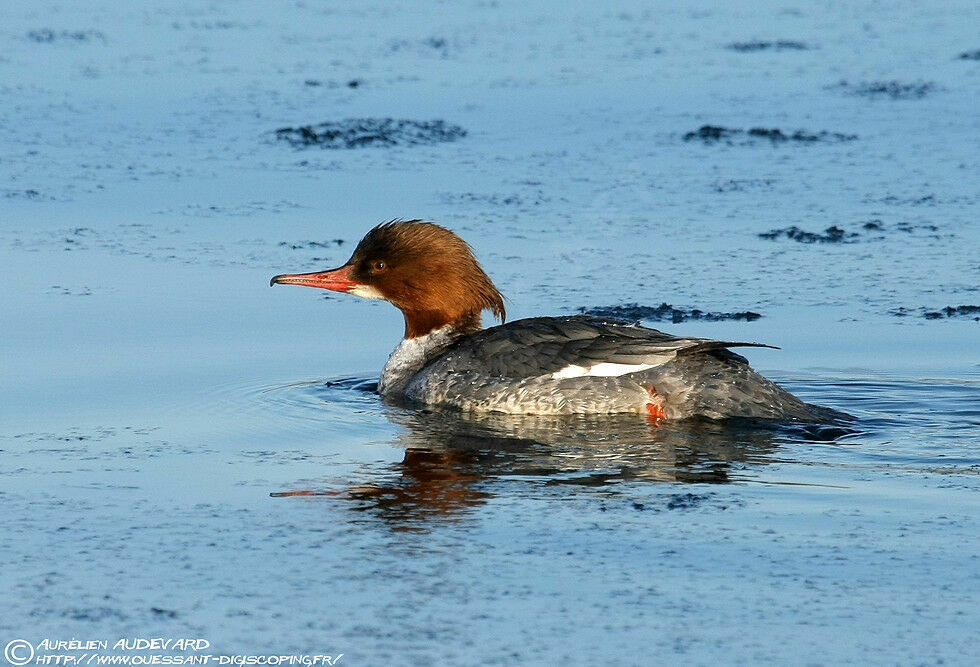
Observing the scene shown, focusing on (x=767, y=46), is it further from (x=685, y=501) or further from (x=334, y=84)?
(x=685, y=501)

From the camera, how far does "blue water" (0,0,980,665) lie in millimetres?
5223

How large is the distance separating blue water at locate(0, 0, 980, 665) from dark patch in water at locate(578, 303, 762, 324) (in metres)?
0.12

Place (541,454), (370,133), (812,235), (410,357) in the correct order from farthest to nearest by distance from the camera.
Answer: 1. (370,133)
2. (812,235)
3. (410,357)
4. (541,454)

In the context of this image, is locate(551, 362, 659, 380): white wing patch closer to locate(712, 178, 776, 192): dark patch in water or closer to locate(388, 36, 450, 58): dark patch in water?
locate(712, 178, 776, 192): dark patch in water

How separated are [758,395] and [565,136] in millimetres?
5743

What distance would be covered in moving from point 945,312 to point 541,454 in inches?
122

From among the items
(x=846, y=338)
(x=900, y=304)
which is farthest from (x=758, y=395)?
(x=900, y=304)

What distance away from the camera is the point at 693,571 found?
545 cm

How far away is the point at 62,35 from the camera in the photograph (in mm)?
16688

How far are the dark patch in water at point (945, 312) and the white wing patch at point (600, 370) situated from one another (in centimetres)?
197

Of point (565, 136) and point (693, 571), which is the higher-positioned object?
point (565, 136)

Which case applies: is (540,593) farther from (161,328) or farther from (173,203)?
(173,203)

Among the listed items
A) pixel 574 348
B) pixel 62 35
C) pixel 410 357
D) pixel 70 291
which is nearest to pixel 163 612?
pixel 574 348

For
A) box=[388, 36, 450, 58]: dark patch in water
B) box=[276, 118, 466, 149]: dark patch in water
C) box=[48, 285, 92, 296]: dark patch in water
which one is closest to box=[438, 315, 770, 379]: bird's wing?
box=[48, 285, 92, 296]: dark patch in water
